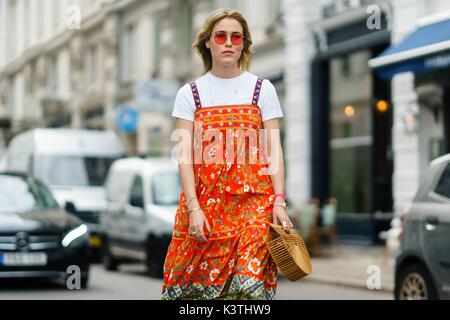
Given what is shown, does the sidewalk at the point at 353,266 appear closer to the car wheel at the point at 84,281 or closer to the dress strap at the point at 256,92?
the car wheel at the point at 84,281

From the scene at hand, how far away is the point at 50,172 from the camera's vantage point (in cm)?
1989

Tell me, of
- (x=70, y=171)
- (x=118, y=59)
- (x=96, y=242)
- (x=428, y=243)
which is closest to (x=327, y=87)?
(x=70, y=171)

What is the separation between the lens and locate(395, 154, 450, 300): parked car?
8.30m

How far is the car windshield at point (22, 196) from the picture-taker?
42.4 ft

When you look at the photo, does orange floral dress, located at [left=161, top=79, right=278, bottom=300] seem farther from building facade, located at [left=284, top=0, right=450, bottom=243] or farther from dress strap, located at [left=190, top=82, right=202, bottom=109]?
building facade, located at [left=284, top=0, right=450, bottom=243]

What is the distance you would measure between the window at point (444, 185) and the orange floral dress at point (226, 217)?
13.3 feet

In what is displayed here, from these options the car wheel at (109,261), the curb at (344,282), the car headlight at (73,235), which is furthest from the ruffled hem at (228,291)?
the car wheel at (109,261)

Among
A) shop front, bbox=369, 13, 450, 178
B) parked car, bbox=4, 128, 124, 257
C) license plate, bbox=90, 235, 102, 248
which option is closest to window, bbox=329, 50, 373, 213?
shop front, bbox=369, 13, 450, 178

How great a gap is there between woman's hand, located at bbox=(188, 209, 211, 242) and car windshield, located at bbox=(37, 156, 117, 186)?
50.1 feet

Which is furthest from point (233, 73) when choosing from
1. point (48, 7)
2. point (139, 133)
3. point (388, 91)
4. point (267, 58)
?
point (48, 7)

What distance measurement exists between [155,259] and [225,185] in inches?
403

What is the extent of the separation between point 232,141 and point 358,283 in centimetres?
918

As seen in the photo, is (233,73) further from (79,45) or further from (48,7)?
(48,7)

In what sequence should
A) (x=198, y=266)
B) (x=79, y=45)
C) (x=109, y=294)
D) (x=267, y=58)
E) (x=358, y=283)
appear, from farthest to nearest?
(x=79, y=45)
(x=267, y=58)
(x=358, y=283)
(x=109, y=294)
(x=198, y=266)
